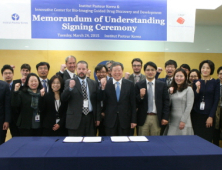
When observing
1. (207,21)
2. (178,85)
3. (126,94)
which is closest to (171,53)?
(207,21)

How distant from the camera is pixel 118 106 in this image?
9.25 ft

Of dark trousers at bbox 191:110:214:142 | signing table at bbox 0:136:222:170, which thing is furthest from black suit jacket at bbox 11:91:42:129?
dark trousers at bbox 191:110:214:142

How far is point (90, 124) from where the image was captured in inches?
114

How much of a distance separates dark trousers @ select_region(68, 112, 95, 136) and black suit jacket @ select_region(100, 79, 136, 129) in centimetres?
24

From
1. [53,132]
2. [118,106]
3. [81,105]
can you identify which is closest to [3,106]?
[53,132]

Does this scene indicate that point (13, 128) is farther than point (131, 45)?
No

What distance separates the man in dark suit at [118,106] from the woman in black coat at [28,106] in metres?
1.07

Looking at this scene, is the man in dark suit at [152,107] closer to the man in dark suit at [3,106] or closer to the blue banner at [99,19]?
the blue banner at [99,19]

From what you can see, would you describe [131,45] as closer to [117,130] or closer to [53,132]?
[117,130]

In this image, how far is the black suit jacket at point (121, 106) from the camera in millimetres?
2805

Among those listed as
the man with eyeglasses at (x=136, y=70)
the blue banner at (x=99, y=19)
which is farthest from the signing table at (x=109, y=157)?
the blue banner at (x=99, y=19)

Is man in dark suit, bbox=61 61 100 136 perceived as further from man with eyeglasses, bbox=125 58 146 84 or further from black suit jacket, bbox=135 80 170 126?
man with eyeglasses, bbox=125 58 146 84

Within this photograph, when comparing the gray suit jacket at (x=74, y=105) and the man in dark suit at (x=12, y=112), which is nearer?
the gray suit jacket at (x=74, y=105)

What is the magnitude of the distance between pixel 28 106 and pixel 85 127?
3.08 ft
